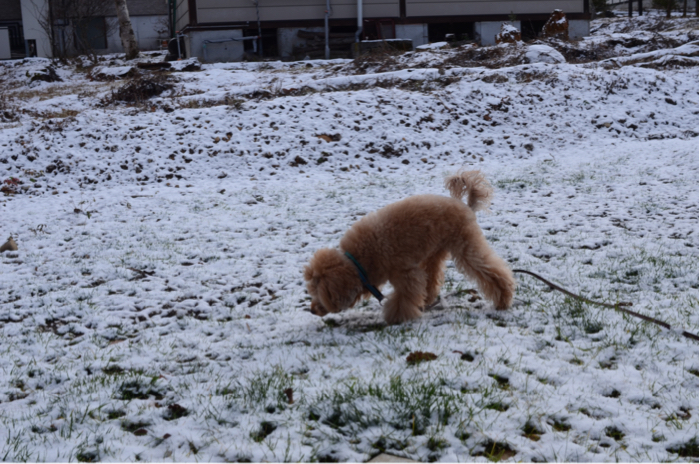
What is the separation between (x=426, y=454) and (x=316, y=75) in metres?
14.1

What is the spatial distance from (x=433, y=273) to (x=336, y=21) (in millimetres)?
17877

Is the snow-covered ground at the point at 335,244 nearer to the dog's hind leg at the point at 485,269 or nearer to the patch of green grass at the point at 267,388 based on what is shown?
the patch of green grass at the point at 267,388

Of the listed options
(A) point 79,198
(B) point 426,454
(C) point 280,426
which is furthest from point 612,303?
(A) point 79,198

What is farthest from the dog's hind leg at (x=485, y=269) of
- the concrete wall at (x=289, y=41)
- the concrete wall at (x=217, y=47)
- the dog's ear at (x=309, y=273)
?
the concrete wall at (x=217, y=47)

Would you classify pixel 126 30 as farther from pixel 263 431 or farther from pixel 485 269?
pixel 263 431

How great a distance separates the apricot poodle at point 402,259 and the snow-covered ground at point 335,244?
0.22m

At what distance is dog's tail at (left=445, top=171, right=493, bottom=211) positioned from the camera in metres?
4.27

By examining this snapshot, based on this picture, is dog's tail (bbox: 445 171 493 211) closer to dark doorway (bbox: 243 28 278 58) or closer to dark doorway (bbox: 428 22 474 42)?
dark doorway (bbox: 243 28 278 58)

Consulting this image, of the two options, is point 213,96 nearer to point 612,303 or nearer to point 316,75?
point 316,75

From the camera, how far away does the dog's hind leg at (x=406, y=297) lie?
3869mm

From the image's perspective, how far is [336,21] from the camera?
20156mm

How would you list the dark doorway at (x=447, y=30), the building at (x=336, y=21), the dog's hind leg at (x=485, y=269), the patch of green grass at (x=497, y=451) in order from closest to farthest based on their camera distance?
the patch of green grass at (x=497, y=451) → the dog's hind leg at (x=485, y=269) → the building at (x=336, y=21) → the dark doorway at (x=447, y=30)

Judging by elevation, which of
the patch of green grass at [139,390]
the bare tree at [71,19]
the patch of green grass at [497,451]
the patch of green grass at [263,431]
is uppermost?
the bare tree at [71,19]

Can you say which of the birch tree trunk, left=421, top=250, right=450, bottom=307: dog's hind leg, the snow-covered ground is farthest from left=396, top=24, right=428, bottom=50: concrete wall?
left=421, top=250, right=450, bottom=307: dog's hind leg
